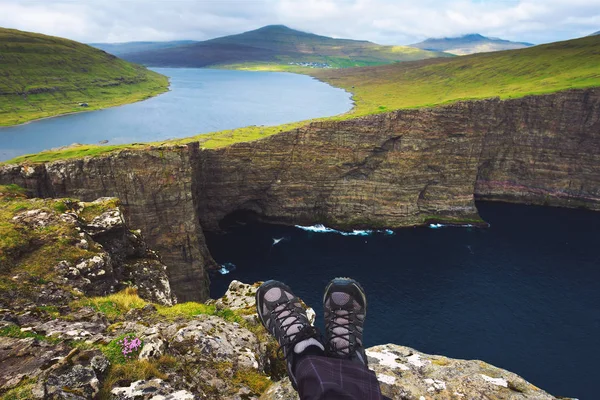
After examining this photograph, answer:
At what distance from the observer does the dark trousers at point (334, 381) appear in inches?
249

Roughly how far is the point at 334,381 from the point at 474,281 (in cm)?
6261

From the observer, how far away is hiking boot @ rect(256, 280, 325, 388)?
821cm

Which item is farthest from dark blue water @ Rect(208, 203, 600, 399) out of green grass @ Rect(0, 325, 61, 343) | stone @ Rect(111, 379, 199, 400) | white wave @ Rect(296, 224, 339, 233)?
green grass @ Rect(0, 325, 61, 343)

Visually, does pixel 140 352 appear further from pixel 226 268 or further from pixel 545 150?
pixel 545 150

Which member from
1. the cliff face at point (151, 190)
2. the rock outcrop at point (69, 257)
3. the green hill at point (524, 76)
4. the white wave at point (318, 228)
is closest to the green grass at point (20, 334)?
the rock outcrop at point (69, 257)

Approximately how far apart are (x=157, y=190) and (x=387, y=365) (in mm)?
49187

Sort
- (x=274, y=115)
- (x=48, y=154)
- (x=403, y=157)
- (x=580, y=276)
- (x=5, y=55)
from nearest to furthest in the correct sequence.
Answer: (x=48, y=154) → (x=580, y=276) → (x=403, y=157) → (x=274, y=115) → (x=5, y=55)

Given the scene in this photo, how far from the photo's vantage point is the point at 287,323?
9672mm

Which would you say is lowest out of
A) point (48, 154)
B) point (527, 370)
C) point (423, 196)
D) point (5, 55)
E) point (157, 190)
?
point (527, 370)

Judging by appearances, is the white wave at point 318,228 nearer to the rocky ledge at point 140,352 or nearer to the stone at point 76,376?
the rocky ledge at point 140,352

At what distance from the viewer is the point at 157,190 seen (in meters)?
51.9

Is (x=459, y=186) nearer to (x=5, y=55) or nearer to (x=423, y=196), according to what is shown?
(x=423, y=196)

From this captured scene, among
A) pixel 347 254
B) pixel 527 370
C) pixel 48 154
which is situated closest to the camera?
pixel 527 370

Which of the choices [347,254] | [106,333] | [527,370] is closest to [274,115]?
[347,254]
